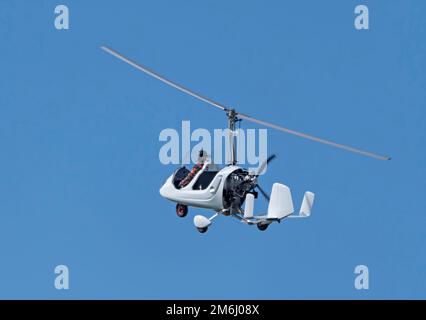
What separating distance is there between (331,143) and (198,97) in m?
2.38

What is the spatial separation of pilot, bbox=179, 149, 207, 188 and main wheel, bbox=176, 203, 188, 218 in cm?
41

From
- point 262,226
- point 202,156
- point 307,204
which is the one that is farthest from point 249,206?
point 202,156

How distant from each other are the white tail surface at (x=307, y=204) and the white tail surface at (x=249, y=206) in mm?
805

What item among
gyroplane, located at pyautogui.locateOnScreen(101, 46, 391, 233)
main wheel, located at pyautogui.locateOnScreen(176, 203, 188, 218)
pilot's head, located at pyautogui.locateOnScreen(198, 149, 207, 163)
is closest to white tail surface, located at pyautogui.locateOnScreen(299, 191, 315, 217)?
gyroplane, located at pyautogui.locateOnScreen(101, 46, 391, 233)

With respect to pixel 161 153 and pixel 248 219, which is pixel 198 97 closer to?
pixel 161 153

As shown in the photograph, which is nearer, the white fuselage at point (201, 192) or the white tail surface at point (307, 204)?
the white tail surface at point (307, 204)

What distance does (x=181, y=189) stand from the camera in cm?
1534

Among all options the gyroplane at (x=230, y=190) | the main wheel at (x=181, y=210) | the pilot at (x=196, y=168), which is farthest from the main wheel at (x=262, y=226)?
the main wheel at (x=181, y=210)

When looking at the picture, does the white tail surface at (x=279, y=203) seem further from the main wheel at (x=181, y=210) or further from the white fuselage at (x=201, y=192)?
the main wheel at (x=181, y=210)

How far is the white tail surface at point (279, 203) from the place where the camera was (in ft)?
46.4

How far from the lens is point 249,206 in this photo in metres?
14.2

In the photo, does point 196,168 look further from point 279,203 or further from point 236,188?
point 279,203

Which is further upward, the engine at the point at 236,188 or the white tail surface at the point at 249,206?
the engine at the point at 236,188

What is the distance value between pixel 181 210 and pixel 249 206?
1.82 meters
